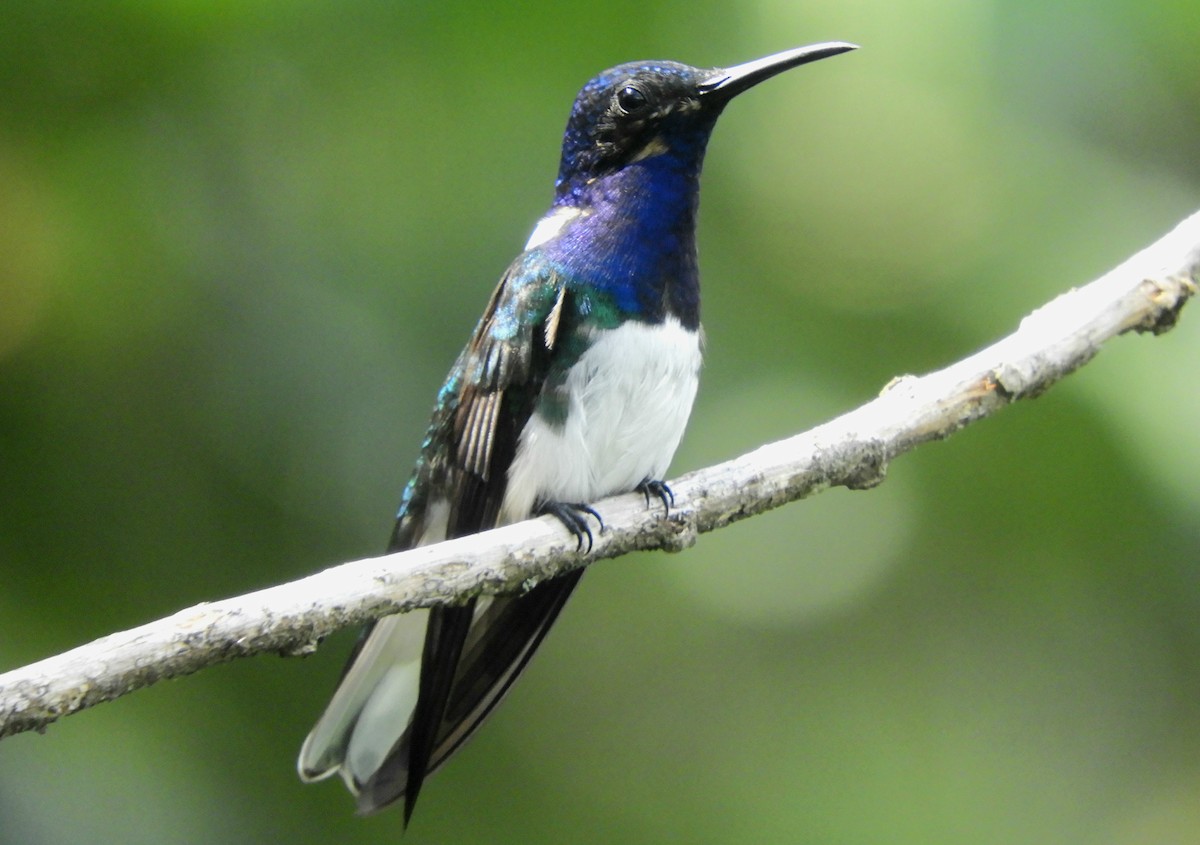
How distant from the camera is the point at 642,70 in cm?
275

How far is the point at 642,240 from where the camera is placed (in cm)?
254

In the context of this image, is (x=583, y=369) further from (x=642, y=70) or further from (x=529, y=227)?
(x=529, y=227)

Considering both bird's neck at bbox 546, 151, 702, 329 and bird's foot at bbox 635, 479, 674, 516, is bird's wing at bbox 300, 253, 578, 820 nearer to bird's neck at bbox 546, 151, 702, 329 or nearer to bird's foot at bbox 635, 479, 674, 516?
bird's neck at bbox 546, 151, 702, 329

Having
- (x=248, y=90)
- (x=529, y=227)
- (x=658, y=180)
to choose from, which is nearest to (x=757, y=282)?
(x=529, y=227)

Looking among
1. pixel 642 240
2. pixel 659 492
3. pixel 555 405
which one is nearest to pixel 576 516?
pixel 659 492

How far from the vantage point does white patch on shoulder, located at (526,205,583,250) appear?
2662 mm

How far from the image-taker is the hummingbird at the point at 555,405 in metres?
2.42

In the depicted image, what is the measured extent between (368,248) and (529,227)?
1.46 ft

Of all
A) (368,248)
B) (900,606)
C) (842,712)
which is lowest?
(842,712)

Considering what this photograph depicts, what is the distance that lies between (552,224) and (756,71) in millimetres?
546

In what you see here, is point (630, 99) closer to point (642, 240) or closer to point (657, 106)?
point (657, 106)

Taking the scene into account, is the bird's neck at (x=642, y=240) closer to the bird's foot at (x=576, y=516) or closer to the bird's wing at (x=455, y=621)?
the bird's wing at (x=455, y=621)

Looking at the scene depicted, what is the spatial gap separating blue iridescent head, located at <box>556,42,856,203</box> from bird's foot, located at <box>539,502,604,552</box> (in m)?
0.84

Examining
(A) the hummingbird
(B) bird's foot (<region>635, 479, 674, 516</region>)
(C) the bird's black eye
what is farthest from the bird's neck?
(B) bird's foot (<region>635, 479, 674, 516</region>)
